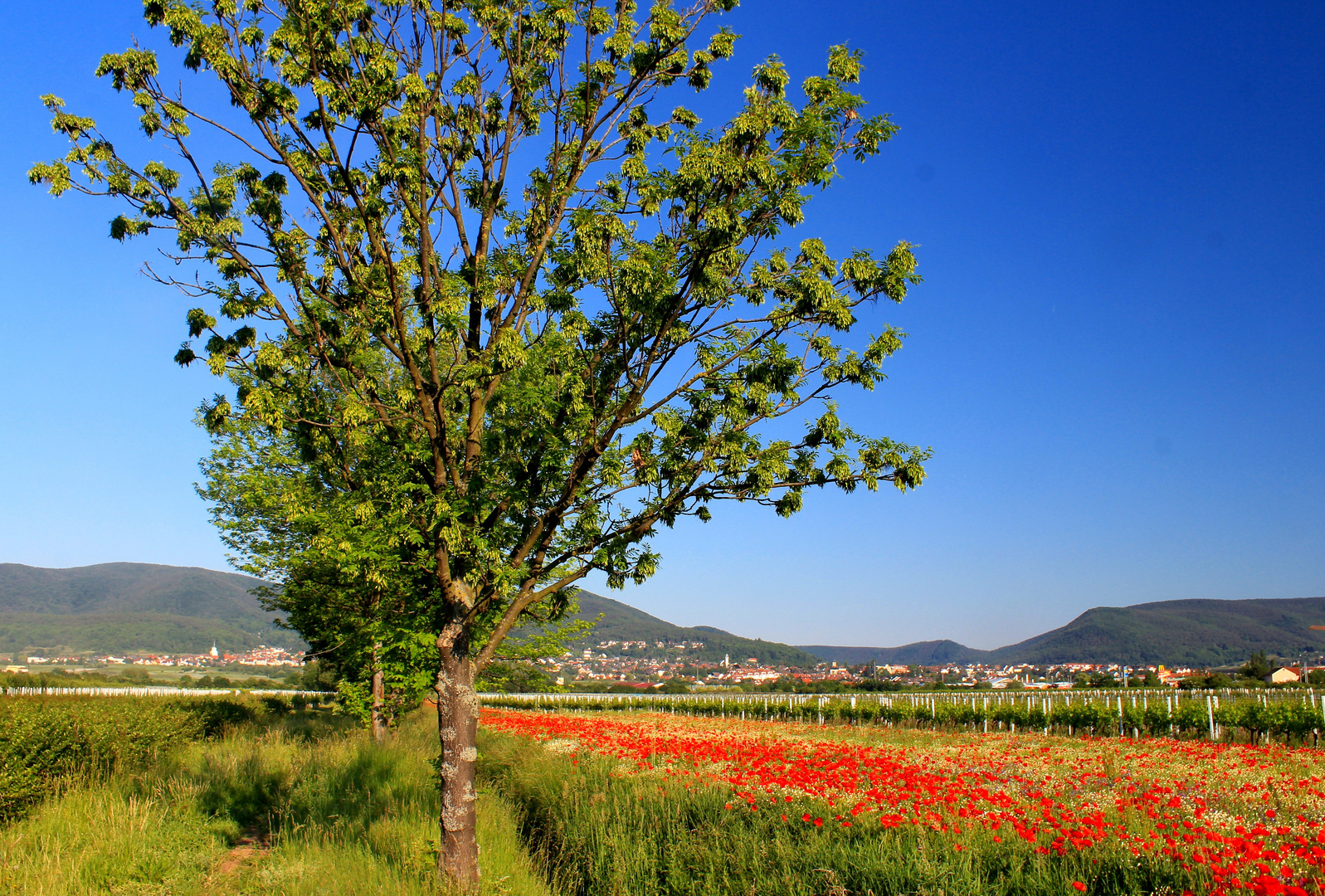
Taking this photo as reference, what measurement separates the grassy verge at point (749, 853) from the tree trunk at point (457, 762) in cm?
186

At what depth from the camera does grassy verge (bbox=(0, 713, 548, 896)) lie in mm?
6844

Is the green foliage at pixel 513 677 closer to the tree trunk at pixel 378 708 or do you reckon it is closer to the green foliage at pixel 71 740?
the tree trunk at pixel 378 708

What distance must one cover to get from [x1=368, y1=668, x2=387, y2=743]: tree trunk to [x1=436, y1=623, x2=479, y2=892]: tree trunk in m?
10.6

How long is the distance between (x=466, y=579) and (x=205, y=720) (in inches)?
620

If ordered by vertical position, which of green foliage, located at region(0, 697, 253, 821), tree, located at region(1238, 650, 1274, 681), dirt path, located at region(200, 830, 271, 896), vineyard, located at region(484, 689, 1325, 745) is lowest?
tree, located at region(1238, 650, 1274, 681)

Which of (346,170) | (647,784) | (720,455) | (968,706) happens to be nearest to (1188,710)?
(968,706)

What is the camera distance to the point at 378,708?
16.8 metres

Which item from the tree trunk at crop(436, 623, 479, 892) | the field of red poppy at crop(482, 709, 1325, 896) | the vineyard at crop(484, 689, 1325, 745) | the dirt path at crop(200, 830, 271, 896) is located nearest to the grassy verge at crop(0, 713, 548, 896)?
the dirt path at crop(200, 830, 271, 896)

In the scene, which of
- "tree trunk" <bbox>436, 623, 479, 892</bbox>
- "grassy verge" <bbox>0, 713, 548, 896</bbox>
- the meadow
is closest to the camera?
the meadow

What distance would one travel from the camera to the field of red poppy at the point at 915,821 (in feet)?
17.8

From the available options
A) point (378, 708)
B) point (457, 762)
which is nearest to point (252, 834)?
point (457, 762)

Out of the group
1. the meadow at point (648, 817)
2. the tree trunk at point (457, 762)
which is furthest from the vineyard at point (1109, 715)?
the tree trunk at point (457, 762)

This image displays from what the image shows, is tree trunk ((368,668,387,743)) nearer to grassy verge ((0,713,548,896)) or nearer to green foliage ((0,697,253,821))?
grassy verge ((0,713,548,896))

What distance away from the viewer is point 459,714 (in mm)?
6812
